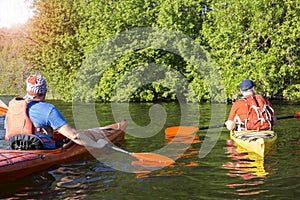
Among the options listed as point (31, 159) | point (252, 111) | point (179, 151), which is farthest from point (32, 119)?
point (252, 111)

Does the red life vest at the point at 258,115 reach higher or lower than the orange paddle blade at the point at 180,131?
higher

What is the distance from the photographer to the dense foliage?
71.2 feet

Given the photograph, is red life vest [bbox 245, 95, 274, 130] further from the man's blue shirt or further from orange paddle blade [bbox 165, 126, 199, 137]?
the man's blue shirt

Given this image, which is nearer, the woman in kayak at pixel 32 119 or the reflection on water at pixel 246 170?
the reflection on water at pixel 246 170

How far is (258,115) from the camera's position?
8.44 metres

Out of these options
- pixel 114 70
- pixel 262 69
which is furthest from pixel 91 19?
pixel 262 69

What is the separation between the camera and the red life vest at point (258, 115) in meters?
8.42

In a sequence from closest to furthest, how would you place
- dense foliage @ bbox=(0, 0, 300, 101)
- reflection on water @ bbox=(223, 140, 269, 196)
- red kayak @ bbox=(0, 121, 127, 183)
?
reflection on water @ bbox=(223, 140, 269, 196), red kayak @ bbox=(0, 121, 127, 183), dense foliage @ bbox=(0, 0, 300, 101)

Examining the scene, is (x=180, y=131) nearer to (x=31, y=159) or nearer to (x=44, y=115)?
(x=44, y=115)

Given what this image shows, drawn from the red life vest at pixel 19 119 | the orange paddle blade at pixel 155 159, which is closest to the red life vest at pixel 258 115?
the orange paddle blade at pixel 155 159

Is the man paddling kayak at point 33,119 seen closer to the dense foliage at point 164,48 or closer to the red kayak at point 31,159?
Answer: the red kayak at point 31,159

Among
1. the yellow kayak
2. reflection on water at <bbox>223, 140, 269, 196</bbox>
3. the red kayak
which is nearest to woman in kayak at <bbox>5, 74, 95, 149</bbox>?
the red kayak

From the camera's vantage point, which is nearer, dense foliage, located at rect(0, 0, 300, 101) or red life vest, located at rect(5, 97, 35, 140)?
red life vest, located at rect(5, 97, 35, 140)

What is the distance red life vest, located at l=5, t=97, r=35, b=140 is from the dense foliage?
637 inches
